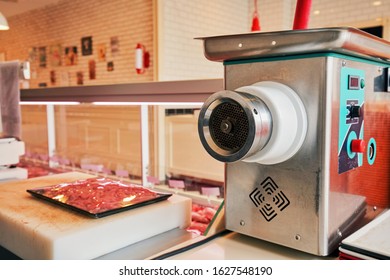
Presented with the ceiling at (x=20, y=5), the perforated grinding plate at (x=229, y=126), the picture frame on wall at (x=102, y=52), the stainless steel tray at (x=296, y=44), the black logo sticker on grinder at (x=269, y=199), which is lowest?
the black logo sticker on grinder at (x=269, y=199)

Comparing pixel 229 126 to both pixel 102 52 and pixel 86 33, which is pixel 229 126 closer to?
pixel 102 52

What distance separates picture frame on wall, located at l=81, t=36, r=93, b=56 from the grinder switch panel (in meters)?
5.65

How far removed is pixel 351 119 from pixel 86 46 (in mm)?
5791

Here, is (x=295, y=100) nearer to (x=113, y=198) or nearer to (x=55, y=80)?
(x=113, y=198)

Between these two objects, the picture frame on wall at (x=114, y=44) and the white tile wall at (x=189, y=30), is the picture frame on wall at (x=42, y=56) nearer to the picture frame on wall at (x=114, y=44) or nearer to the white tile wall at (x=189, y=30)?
the picture frame on wall at (x=114, y=44)

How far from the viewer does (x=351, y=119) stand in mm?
622

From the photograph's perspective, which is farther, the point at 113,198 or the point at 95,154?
the point at 95,154

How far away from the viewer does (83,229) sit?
624 millimetres

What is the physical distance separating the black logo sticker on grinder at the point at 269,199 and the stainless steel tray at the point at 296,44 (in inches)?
8.3

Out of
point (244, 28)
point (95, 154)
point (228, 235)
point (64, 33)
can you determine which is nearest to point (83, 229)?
point (228, 235)

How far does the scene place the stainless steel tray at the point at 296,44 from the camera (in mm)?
530

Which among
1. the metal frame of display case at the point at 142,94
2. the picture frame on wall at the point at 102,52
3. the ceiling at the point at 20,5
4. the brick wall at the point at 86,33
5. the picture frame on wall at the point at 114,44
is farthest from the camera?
the ceiling at the point at 20,5

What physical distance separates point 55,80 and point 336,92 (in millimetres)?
6724

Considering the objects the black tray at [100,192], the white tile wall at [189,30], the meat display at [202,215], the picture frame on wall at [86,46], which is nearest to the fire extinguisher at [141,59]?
the white tile wall at [189,30]
